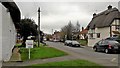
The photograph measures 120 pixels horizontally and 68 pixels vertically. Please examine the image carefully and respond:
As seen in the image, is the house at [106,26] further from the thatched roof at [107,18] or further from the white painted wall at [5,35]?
the white painted wall at [5,35]

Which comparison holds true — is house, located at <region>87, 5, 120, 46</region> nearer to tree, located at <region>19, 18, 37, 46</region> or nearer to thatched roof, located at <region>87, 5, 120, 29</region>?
thatched roof, located at <region>87, 5, 120, 29</region>

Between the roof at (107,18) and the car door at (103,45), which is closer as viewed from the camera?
the car door at (103,45)

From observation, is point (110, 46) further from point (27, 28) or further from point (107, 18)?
point (107, 18)

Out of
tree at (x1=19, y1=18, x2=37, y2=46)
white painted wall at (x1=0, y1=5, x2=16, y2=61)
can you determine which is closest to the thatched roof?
tree at (x1=19, y1=18, x2=37, y2=46)

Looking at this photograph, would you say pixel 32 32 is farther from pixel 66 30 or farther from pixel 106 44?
pixel 66 30

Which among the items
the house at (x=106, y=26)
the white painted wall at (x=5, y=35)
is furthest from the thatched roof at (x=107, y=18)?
the white painted wall at (x=5, y=35)

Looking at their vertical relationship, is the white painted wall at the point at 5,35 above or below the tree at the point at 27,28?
below

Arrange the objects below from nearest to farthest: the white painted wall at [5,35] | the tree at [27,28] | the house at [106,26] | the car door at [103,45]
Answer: the white painted wall at [5,35] < the car door at [103,45] < the tree at [27,28] < the house at [106,26]

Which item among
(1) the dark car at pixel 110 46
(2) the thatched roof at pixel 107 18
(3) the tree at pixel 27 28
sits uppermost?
(2) the thatched roof at pixel 107 18

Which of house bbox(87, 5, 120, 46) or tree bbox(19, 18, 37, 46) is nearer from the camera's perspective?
tree bbox(19, 18, 37, 46)

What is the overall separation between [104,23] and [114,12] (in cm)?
293

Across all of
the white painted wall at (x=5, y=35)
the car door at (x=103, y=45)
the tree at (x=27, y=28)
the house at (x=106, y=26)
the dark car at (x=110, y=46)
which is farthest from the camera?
the house at (x=106, y=26)

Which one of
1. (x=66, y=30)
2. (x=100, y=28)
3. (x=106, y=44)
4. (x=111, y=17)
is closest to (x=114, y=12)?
(x=111, y=17)

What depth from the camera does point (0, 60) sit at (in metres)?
14.9
